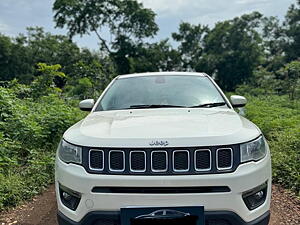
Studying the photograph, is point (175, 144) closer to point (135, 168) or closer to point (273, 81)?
point (135, 168)

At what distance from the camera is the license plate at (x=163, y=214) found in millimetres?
1889

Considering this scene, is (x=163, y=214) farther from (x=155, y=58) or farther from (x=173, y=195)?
(x=155, y=58)

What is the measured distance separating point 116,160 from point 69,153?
41cm

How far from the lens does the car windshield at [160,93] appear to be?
3.05 m

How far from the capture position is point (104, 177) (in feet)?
6.37

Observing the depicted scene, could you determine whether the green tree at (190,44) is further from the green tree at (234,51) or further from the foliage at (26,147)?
the foliage at (26,147)

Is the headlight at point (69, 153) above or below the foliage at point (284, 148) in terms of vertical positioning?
above

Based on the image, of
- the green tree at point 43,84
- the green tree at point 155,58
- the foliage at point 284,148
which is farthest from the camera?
the green tree at point 155,58

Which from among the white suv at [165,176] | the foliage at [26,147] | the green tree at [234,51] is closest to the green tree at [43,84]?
the foliage at [26,147]

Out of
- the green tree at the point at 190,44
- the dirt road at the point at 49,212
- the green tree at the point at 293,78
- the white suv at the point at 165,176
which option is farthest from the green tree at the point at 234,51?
the white suv at the point at 165,176

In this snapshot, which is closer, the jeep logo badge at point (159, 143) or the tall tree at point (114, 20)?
the jeep logo badge at point (159, 143)

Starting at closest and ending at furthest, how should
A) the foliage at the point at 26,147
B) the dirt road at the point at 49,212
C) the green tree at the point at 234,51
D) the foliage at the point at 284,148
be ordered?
the dirt road at the point at 49,212, the foliage at the point at 26,147, the foliage at the point at 284,148, the green tree at the point at 234,51

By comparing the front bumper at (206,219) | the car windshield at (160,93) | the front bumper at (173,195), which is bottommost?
the front bumper at (206,219)

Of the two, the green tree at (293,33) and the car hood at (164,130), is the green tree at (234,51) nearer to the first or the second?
the green tree at (293,33)
